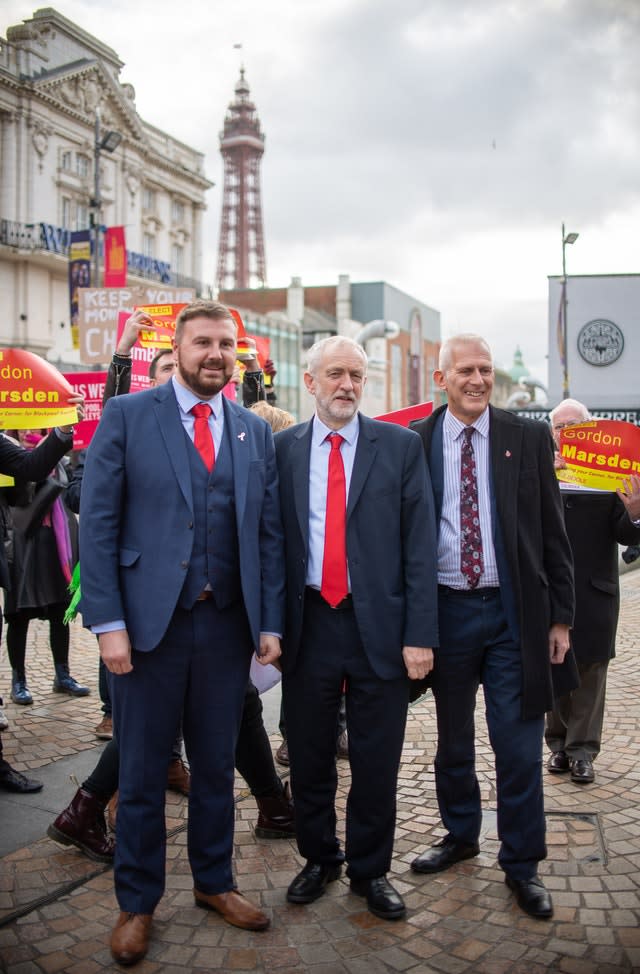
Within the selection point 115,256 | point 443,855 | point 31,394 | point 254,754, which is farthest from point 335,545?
point 115,256

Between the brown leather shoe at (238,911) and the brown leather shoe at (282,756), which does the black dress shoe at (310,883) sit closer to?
the brown leather shoe at (238,911)

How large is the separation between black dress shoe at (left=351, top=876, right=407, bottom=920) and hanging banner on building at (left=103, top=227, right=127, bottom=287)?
75.0 ft

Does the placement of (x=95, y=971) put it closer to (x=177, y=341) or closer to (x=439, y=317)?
(x=177, y=341)

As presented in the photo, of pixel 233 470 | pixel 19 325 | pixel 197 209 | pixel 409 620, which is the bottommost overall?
pixel 409 620

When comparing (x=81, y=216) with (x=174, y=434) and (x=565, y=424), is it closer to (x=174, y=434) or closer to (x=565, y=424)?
(x=565, y=424)

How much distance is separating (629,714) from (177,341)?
14.8 feet

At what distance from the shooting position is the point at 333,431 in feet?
12.2

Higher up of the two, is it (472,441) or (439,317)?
(439,317)

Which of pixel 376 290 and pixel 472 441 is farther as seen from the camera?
pixel 376 290

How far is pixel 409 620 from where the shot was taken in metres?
3.56

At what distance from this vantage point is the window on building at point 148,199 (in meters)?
39.8

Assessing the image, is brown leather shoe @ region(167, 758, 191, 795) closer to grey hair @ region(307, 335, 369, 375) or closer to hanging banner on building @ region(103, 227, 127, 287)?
grey hair @ region(307, 335, 369, 375)

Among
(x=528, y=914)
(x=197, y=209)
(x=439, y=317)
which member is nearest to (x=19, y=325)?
(x=197, y=209)

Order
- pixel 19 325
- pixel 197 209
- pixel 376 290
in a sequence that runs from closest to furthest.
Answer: pixel 19 325 → pixel 197 209 → pixel 376 290
